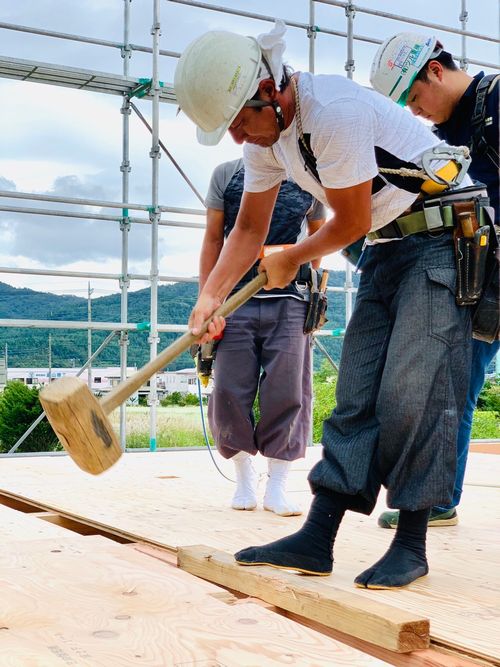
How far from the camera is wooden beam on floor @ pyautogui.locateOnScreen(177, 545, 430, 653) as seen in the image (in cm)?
134

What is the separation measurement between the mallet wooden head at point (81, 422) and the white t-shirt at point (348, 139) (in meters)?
0.61

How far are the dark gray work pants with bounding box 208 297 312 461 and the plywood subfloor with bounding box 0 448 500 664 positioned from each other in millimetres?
228

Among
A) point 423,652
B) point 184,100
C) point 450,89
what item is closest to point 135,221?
point 450,89

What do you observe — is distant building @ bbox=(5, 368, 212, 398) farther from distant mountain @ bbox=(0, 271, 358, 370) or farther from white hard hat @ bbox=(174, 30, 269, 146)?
white hard hat @ bbox=(174, 30, 269, 146)

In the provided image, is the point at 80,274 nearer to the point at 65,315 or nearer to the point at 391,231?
the point at 65,315

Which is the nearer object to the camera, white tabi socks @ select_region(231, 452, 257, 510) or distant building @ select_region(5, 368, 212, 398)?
white tabi socks @ select_region(231, 452, 257, 510)

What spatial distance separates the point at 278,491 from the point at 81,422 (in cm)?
124

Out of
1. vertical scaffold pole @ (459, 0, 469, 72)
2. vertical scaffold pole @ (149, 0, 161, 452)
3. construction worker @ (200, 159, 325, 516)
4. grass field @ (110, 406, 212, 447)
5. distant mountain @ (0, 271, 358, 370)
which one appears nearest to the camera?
construction worker @ (200, 159, 325, 516)

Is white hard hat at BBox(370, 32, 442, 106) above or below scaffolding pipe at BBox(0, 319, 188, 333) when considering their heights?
above

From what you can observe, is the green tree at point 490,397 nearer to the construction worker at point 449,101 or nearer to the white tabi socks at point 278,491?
the white tabi socks at point 278,491

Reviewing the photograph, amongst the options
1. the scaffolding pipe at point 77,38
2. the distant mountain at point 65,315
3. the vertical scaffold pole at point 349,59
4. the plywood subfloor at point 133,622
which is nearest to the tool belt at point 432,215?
the plywood subfloor at point 133,622

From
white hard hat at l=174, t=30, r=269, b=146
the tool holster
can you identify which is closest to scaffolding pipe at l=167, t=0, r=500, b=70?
white hard hat at l=174, t=30, r=269, b=146

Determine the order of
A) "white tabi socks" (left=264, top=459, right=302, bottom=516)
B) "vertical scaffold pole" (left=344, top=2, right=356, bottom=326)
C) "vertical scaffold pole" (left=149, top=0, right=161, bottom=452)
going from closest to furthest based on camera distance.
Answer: "white tabi socks" (left=264, top=459, right=302, bottom=516)
"vertical scaffold pole" (left=149, top=0, right=161, bottom=452)
"vertical scaffold pole" (left=344, top=2, right=356, bottom=326)

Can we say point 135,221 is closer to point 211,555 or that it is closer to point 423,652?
point 211,555
